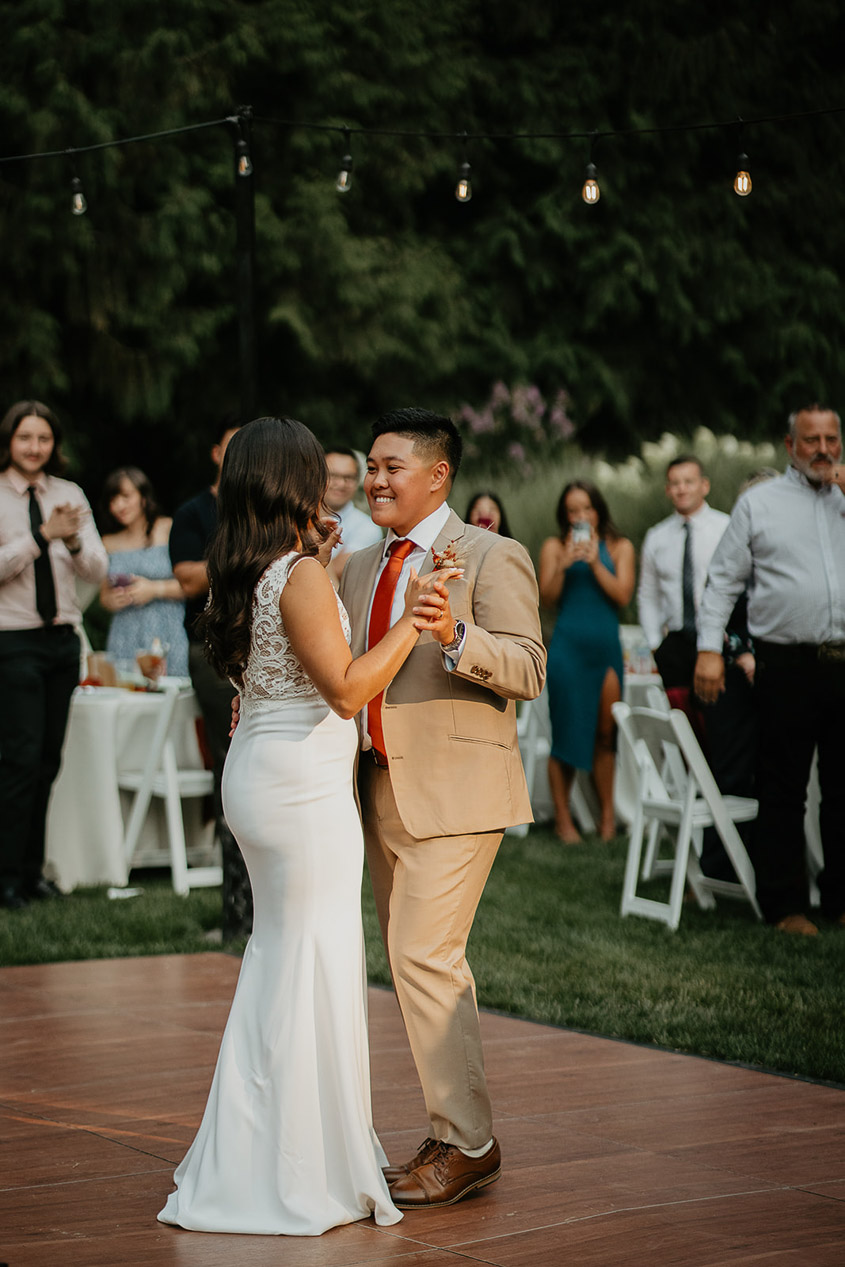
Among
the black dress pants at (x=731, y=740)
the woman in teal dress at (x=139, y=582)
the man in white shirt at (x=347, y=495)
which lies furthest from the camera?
the woman in teal dress at (x=139, y=582)

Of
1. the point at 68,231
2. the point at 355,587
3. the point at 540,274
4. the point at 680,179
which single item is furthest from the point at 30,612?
the point at 680,179

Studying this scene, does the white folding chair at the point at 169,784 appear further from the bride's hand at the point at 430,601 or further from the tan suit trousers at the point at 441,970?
the bride's hand at the point at 430,601

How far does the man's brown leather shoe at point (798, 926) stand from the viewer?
718cm

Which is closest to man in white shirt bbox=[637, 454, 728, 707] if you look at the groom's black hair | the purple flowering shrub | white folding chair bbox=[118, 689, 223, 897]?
white folding chair bbox=[118, 689, 223, 897]

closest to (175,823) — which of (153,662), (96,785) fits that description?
(96,785)

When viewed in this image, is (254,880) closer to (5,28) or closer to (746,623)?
(746,623)

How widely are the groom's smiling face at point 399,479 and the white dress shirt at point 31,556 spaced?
406cm

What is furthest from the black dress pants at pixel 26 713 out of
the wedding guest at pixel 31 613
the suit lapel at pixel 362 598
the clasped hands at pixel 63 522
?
the suit lapel at pixel 362 598

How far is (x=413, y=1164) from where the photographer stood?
395cm

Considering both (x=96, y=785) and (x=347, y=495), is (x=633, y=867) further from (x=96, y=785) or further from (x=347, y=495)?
A: (x=96, y=785)

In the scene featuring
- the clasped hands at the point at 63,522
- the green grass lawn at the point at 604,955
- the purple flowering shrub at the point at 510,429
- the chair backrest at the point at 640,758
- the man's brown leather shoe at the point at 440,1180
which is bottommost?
the green grass lawn at the point at 604,955

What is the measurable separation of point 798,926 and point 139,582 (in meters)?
4.25

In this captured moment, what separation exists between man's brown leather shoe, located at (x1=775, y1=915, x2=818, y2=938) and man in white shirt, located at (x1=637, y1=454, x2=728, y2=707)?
203cm

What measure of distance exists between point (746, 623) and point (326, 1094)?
15.7ft
